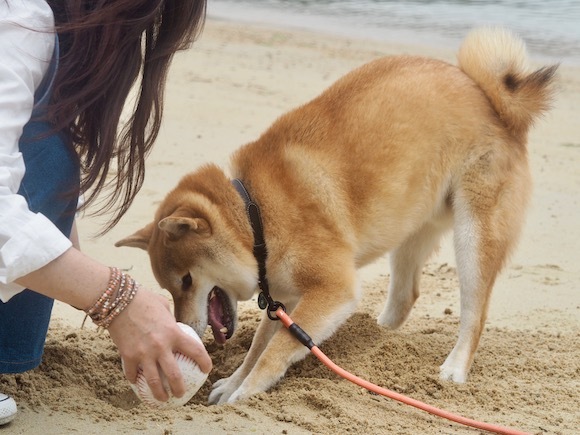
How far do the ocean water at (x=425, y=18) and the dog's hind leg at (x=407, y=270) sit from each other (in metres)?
7.54

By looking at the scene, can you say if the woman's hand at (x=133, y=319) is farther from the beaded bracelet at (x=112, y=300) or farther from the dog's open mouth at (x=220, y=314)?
the dog's open mouth at (x=220, y=314)

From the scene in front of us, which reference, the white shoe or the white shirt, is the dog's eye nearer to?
the white shoe

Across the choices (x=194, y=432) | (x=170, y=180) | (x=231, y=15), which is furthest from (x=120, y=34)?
(x=231, y=15)

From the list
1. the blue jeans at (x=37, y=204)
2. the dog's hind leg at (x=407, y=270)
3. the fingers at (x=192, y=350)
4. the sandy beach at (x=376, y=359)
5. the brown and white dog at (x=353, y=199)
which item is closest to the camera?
the fingers at (x=192, y=350)

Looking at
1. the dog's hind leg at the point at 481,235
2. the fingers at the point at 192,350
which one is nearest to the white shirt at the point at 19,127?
the fingers at the point at 192,350

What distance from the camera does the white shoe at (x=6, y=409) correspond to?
2320 mm

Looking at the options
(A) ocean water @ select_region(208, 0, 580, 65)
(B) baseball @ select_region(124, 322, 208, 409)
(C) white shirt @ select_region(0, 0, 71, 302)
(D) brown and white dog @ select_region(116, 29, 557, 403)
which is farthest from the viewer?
(A) ocean water @ select_region(208, 0, 580, 65)

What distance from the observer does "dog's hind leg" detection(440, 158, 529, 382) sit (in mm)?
3400

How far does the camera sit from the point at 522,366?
318cm

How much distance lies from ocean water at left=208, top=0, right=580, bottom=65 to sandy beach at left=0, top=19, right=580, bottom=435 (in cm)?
610

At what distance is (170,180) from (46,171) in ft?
10.1

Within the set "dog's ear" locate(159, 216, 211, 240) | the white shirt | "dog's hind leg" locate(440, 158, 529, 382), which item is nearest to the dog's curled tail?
"dog's hind leg" locate(440, 158, 529, 382)

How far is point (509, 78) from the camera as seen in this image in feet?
12.1

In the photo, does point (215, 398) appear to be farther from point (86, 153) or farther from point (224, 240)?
point (86, 153)
